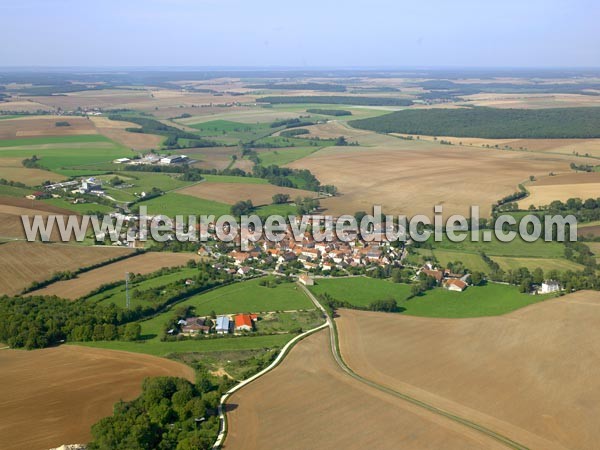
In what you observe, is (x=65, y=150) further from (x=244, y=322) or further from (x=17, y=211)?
(x=244, y=322)

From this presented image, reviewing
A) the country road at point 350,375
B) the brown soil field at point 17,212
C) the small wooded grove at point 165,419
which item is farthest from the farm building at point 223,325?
the brown soil field at point 17,212

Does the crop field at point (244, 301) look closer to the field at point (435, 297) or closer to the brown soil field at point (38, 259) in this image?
the field at point (435, 297)

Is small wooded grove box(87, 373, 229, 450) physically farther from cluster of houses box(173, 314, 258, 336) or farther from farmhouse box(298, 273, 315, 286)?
farmhouse box(298, 273, 315, 286)

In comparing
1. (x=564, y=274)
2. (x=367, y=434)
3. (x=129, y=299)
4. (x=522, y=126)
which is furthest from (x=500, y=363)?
(x=522, y=126)

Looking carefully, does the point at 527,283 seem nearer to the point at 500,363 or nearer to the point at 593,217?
the point at 500,363

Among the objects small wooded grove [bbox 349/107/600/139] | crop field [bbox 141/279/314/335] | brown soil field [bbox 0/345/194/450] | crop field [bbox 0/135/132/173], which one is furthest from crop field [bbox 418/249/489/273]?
small wooded grove [bbox 349/107/600/139]

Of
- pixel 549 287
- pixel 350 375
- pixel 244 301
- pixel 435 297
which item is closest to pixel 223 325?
pixel 244 301
